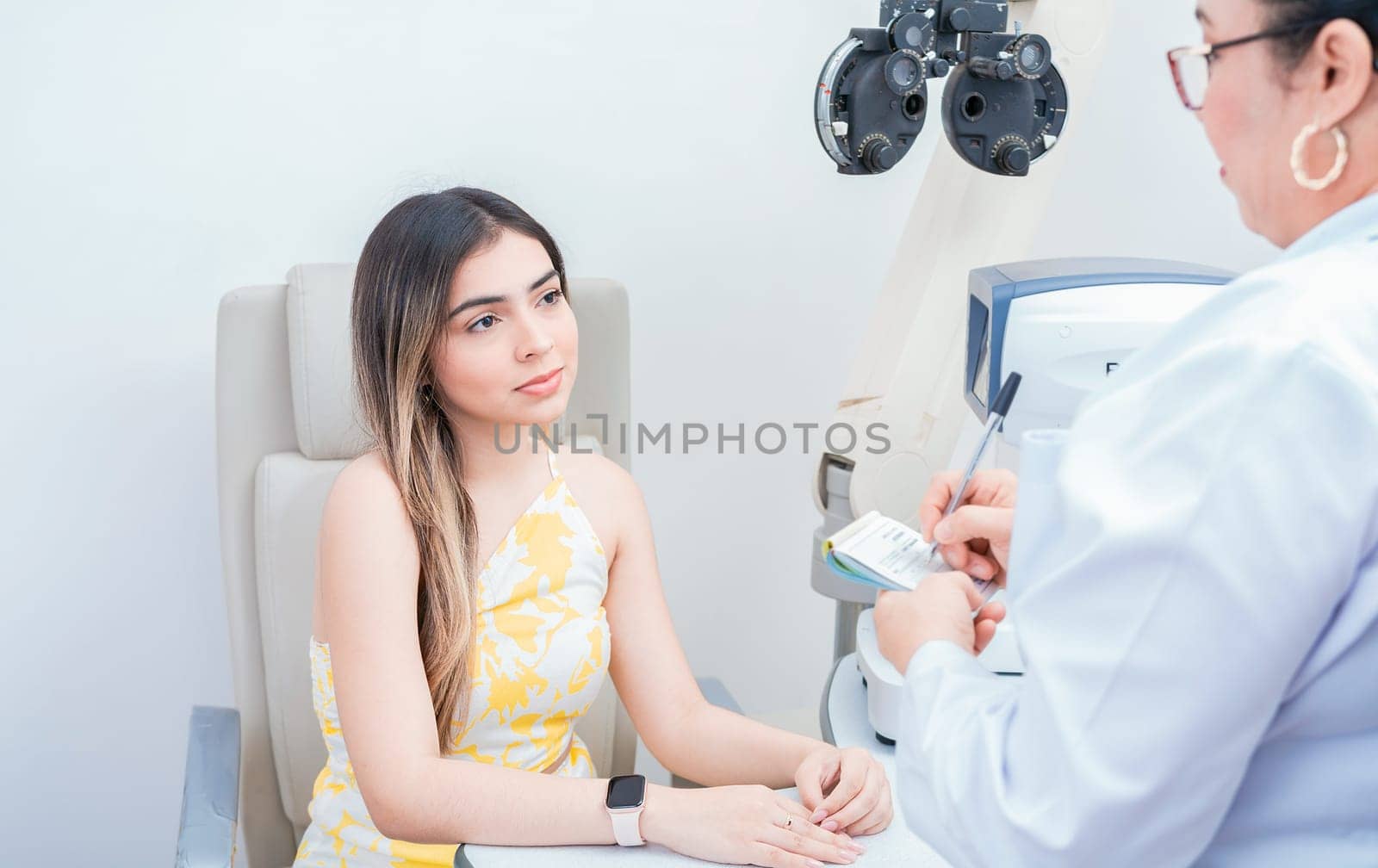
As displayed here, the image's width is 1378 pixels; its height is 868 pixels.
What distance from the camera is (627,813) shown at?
3.53 ft

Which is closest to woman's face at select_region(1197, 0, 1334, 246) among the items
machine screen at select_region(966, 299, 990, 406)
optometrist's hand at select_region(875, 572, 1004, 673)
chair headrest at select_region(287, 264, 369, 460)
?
optometrist's hand at select_region(875, 572, 1004, 673)

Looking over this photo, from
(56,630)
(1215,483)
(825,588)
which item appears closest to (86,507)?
(56,630)

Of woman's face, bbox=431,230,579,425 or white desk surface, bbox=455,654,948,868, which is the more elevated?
woman's face, bbox=431,230,579,425

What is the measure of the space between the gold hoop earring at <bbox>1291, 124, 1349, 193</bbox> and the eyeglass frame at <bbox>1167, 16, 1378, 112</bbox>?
4cm

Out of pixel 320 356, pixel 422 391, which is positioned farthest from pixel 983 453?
pixel 320 356

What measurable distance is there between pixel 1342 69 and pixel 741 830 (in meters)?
0.75

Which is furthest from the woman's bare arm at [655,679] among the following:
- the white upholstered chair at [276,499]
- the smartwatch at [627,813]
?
the white upholstered chair at [276,499]

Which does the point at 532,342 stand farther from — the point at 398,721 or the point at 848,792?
the point at 848,792

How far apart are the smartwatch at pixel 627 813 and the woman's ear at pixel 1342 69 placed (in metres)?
0.77

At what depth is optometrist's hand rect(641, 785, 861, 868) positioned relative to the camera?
1034mm

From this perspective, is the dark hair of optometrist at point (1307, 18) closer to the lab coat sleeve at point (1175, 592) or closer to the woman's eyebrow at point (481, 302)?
the lab coat sleeve at point (1175, 592)

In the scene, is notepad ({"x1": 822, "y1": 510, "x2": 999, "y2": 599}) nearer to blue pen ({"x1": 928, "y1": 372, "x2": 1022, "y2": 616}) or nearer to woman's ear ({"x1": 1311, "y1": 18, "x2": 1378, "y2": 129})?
blue pen ({"x1": 928, "y1": 372, "x2": 1022, "y2": 616})

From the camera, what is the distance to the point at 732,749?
1329mm

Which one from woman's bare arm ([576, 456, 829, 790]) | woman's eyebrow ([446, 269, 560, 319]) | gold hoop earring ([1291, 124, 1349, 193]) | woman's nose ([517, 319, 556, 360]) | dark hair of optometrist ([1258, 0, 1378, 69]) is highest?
dark hair of optometrist ([1258, 0, 1378, 69])
